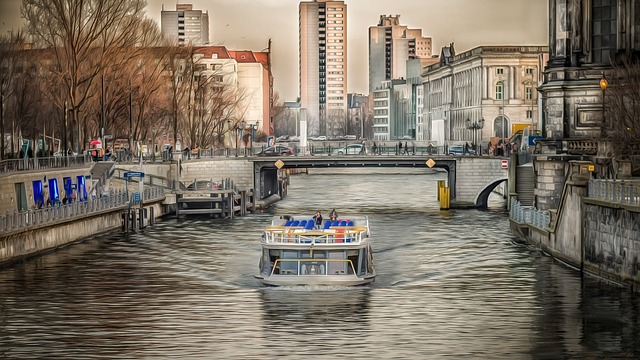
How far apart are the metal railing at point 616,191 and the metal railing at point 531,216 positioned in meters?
12.5

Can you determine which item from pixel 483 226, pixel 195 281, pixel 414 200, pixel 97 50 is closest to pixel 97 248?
pixel 195 281

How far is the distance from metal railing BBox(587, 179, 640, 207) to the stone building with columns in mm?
24748

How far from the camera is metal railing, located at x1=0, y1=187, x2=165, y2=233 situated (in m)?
75.4

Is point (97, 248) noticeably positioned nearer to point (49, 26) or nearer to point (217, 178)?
point (49, 26)

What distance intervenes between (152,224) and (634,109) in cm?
3665

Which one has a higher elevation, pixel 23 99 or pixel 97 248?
pixel 23 99

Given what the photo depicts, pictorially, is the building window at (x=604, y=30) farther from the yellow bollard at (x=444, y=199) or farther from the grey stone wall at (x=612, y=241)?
the yellow bollard at (x=444, y=199)

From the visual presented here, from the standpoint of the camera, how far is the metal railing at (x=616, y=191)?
62438 mm

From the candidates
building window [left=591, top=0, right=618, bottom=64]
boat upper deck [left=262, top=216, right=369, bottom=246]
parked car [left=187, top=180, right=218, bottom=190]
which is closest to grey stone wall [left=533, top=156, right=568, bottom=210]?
building window [left=591, top=0, right=618, bottom=64]

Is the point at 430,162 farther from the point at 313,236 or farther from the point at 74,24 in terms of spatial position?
the point at 313,236

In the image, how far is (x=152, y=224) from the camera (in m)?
106

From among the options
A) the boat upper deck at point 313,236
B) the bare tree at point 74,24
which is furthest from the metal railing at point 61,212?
the boat upper deck at point 313,236

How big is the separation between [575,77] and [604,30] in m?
3.59

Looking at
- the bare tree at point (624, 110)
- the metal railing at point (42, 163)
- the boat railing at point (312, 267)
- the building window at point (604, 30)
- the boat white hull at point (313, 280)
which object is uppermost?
the building window at point (604, 30)
